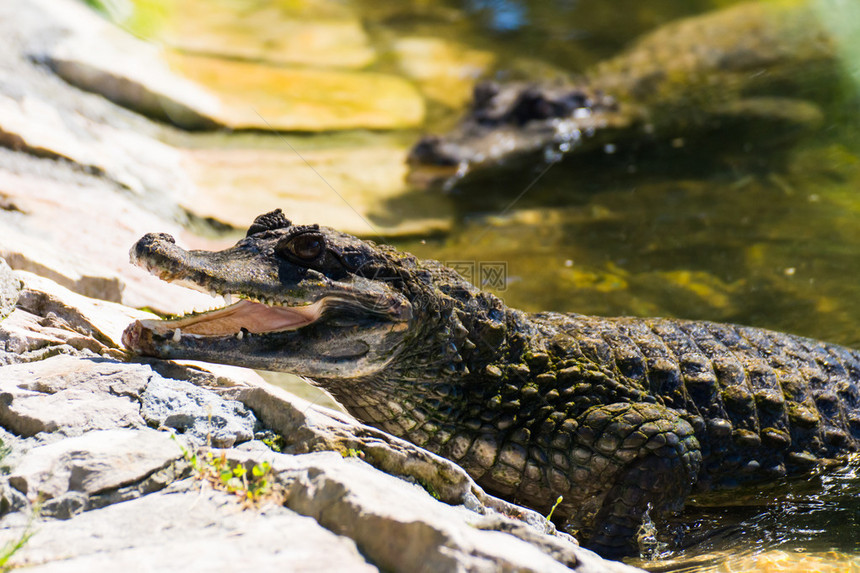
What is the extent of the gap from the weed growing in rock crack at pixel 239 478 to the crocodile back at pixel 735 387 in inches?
74.0

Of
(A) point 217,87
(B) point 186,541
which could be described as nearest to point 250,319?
(B) point 186,541

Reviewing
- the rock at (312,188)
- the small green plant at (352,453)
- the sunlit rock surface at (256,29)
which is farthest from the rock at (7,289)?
the sunlit rock surface at (256,29)

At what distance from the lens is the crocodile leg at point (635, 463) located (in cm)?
358

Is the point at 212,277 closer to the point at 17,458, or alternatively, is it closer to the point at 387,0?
the point at 17,458

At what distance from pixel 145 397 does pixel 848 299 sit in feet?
16.2

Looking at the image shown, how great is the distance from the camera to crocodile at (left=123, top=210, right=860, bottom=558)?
11.0 ft

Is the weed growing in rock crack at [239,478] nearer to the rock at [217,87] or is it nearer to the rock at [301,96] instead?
the rock at [217,87]

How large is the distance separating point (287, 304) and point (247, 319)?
8.5 inches

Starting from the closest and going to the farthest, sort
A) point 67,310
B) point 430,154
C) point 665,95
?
1. point 67,310
2. point 430,154
3. point 665,95

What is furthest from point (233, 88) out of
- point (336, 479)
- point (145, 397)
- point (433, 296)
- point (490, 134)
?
point (336, 479)

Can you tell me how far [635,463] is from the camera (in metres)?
3.64

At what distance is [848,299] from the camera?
18.9 ft

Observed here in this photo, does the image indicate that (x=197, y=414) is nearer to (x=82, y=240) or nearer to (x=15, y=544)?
(x=15, y=544)

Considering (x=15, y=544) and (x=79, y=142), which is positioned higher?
(x=79, y=142)
